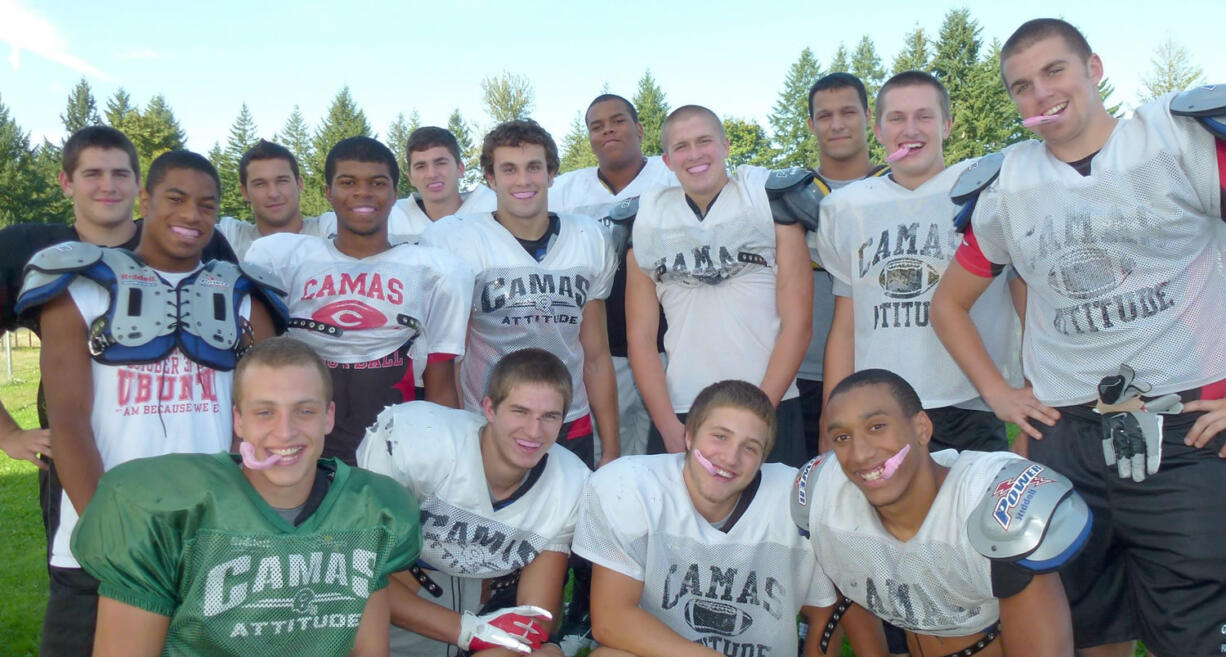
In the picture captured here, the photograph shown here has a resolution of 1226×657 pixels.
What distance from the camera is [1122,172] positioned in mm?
2986

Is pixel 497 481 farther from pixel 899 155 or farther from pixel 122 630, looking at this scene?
pixel 899 155

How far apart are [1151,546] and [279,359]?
2.99 metres

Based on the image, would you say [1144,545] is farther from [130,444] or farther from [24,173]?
[24,173]

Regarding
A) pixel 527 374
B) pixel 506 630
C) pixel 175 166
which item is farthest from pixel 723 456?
pixel 175 166

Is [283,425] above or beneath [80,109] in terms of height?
beneath

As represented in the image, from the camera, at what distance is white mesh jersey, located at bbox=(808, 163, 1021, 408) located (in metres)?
3.89

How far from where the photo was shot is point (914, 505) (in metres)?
3.09

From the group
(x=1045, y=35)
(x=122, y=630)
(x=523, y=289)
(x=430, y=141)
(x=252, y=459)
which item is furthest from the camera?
(x=430, y=141)

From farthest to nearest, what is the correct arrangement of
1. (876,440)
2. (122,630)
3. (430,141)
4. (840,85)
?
(430,141) < (840,85) < (876,440) < (122,630)

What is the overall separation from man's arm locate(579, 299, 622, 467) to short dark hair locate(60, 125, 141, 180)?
219 centimetres

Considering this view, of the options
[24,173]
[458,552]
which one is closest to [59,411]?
[458,552]

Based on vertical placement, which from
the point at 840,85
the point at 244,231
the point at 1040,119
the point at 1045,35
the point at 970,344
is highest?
the point at 840,85

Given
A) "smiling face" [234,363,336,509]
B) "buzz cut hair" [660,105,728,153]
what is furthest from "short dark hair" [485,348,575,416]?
"buzz cut hair" [660,105,728,153]

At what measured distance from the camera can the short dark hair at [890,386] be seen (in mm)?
3104
